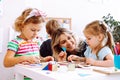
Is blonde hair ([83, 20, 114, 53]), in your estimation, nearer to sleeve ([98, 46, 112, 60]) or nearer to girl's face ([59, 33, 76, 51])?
sleeve ([98, 46, 112, 60])

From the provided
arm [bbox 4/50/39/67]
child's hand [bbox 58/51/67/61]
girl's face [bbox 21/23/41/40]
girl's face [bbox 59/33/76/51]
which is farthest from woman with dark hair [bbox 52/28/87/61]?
arm [bbox 4/50/39/67]

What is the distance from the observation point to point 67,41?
1785mm

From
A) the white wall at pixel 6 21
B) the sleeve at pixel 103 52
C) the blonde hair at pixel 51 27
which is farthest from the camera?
the white wall at pixel 6 21

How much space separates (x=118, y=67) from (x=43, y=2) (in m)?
1.96

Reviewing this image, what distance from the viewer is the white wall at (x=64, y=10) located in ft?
7.92

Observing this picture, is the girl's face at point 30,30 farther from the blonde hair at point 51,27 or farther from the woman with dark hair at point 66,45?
the blonde hair at point 51,27

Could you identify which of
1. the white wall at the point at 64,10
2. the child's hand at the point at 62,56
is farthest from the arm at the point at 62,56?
the white wall at the point at 64,10

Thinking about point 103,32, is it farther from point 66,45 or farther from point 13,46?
point 13,46

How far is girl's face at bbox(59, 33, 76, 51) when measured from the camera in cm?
178

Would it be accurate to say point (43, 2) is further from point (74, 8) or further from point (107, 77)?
point (107, 77)

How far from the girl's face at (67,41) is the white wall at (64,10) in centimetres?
88

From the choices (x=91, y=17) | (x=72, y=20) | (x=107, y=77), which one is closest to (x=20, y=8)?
(x=72, y=20)

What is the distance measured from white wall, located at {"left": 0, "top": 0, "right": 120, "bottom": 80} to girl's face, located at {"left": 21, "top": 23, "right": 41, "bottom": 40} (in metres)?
0.84

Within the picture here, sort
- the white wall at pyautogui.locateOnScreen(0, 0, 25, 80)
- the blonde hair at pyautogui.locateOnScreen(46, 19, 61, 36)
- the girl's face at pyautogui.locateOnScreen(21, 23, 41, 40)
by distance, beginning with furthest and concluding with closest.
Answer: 1. the white wall at pyautogui.locateOnScreen(0, 0, 25, 80)
2. the blonde hair at pyautogui.locateOnScreen(46, 19, 61, 36)
3. the girl's face at pyautogui.locateOnScreen(21, 23, 41, 40)
